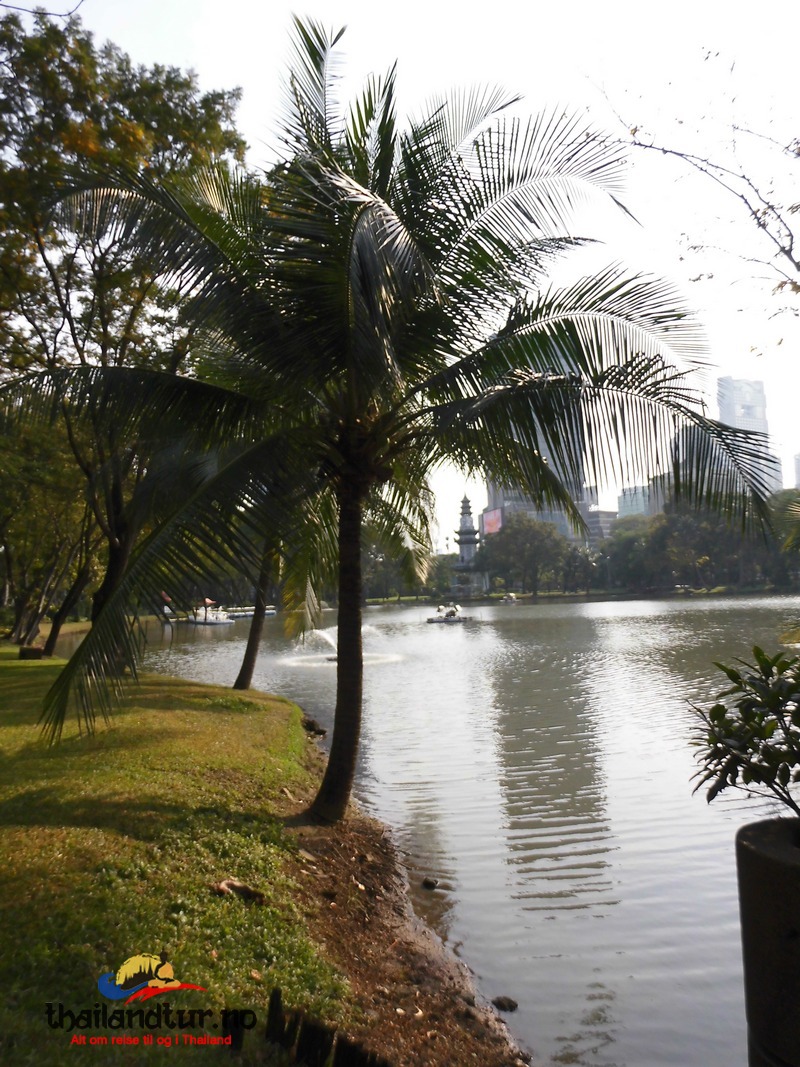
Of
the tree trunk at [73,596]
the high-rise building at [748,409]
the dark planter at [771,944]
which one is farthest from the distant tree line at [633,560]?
the dark planter at [771,944]

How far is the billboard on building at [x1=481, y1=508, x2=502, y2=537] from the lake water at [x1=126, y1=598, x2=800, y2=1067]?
245 ft

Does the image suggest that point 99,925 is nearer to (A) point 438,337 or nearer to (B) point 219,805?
(B) point 219,805

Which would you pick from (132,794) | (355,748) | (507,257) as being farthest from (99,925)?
(507,257)

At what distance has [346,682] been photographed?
310 inches

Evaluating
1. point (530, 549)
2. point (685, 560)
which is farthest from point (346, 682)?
point (530, 549)

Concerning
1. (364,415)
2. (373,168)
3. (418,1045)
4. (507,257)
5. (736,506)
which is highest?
(373,168)

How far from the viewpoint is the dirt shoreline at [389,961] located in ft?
14.4

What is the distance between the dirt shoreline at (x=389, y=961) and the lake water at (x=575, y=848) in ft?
0.83

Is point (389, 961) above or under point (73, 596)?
under

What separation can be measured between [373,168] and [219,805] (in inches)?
234

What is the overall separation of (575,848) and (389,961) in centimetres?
333

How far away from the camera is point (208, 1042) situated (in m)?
3.49

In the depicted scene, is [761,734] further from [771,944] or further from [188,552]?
[188,552]

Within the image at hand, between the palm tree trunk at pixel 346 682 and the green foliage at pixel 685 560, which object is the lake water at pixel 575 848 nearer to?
the palm tree trunk at pixel 346 682
